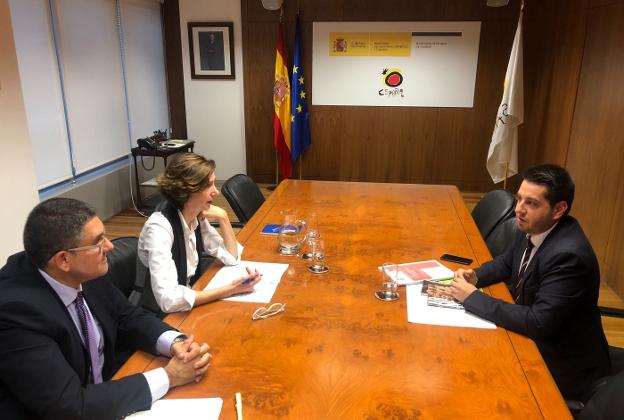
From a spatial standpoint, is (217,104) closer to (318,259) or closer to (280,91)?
(280,91)

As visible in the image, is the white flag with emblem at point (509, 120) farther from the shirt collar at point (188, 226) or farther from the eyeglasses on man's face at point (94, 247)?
the eyeglasses on man's face at point (94, 247)

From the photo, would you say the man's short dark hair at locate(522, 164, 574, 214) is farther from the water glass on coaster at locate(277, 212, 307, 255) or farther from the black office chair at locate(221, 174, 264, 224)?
the black office chair at locate(221, 174, 264, 224)

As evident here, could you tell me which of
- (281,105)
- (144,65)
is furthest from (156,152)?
(281,105)

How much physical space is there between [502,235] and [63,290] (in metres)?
2.17

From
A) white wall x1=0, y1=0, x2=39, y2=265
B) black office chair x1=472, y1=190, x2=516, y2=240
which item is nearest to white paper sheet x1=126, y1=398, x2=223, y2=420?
black office chair x1=472, y1=190, x2=516, y2=240

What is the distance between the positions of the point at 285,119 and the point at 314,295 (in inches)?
170

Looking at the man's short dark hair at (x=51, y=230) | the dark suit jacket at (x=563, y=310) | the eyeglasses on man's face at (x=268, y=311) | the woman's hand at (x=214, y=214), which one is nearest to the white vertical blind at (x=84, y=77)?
the woman's hand at (x=214, y=214)

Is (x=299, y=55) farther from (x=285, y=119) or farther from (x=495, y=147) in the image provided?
(x=495, y=147)

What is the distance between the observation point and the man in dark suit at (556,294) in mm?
1628

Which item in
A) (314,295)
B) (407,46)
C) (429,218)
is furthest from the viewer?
(407,46)

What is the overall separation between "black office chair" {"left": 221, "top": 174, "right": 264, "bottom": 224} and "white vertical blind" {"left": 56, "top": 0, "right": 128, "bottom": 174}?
7.07ft

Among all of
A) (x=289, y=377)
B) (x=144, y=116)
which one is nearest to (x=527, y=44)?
(x=144, y=116)

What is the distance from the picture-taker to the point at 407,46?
5648 mm

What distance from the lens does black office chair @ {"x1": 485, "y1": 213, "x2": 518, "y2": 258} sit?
253 centimetres
